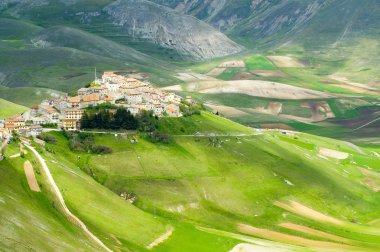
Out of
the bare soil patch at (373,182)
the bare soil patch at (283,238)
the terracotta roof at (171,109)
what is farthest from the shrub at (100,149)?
the bare soil patch at (373,182)

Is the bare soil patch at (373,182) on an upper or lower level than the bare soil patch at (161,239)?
lower

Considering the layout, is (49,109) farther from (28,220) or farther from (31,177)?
(28,220)

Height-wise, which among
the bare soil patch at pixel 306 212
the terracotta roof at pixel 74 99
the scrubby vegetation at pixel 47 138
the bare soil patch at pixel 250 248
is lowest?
the bare soil patch at pixel 306 212

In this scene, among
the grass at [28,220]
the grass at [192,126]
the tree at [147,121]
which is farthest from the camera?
the grass at [192,126]

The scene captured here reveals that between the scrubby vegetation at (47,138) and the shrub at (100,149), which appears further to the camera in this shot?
the shrub at (100,149)

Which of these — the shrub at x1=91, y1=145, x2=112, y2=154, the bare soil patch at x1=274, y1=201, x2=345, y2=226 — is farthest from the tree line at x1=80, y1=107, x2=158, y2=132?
the bare soil patch at x1=274, y1=201, x2=345, y2=226

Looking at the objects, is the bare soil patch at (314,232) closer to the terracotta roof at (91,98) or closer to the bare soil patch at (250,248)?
the bare soil patch at (250,248)
